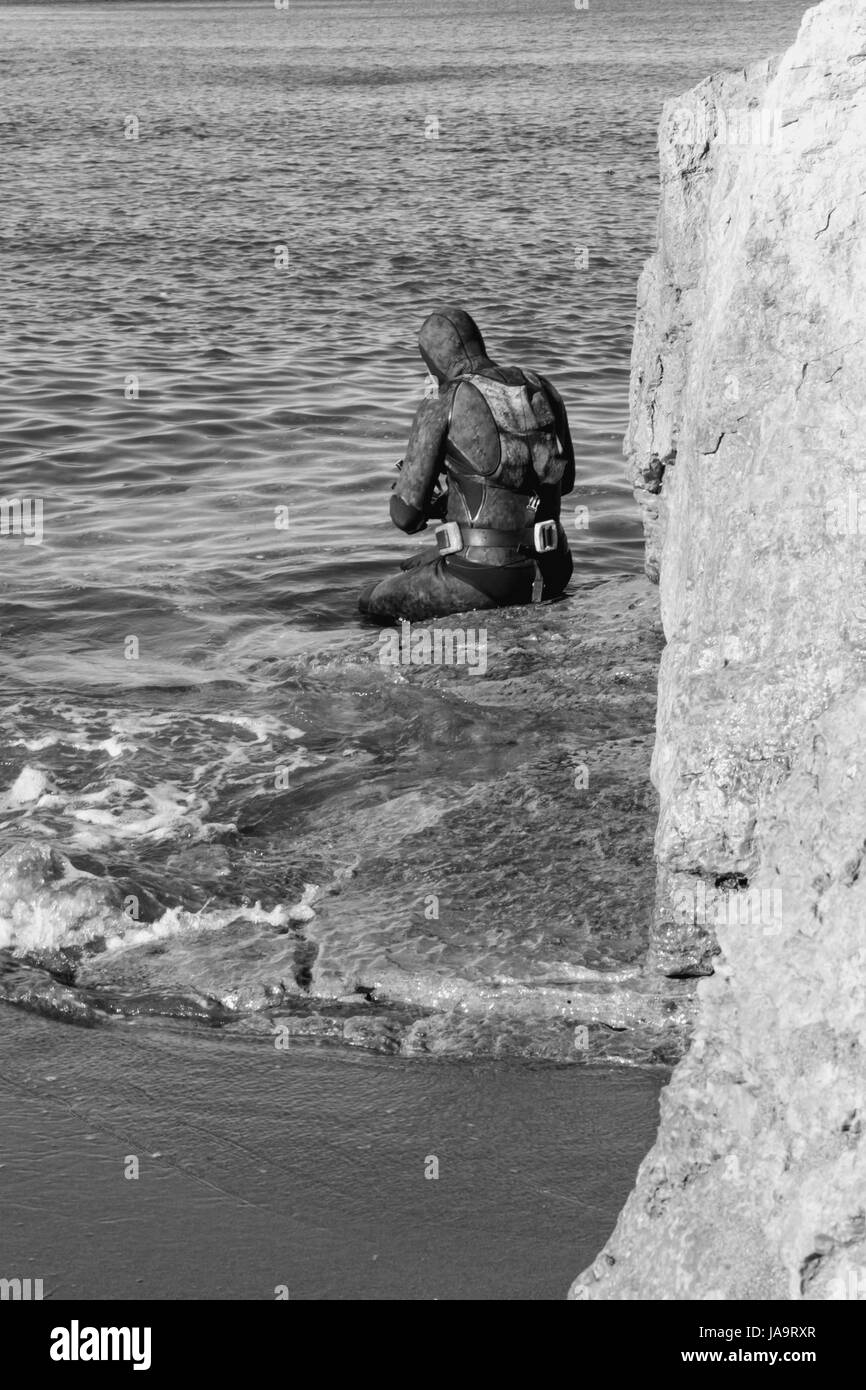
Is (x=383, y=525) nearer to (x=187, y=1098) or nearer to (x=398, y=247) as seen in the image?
(x=187, y=1098)

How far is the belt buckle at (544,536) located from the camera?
319 inches

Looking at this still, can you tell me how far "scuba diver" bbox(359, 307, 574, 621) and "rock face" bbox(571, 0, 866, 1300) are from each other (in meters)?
2.28

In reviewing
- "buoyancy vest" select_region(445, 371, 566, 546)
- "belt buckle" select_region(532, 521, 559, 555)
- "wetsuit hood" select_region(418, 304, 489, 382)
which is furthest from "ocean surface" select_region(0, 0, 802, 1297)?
"wetsuit hood" select_region(418, 304, 489, 382)

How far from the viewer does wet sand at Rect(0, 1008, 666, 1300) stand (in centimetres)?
344

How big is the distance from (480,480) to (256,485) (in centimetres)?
375

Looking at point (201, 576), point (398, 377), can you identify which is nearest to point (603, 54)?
point (398, 377)

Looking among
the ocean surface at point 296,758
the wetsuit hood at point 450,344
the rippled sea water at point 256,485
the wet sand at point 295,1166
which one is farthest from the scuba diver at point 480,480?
the wet sand at point 295,1166

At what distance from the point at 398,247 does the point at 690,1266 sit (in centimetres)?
1775

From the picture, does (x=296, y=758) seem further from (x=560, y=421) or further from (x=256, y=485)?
(x=256, y=485)

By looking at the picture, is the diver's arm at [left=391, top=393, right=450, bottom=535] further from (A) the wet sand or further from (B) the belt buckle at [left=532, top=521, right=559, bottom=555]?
(A) the wet sand

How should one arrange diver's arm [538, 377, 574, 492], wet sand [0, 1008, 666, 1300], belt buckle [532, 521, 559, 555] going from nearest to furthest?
wet sand [0, 1008, 666, 1300] → diver's arm [538, 377, 574, 492] → belt buckle [532, 521, 559, 555]

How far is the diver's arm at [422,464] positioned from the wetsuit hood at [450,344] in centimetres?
17

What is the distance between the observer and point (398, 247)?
1922 centimetres

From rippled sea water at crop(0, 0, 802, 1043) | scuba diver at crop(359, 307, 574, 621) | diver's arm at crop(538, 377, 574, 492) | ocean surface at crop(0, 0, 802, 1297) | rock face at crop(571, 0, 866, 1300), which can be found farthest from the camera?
diver's arm at crop(538, 377, 574, 492)
